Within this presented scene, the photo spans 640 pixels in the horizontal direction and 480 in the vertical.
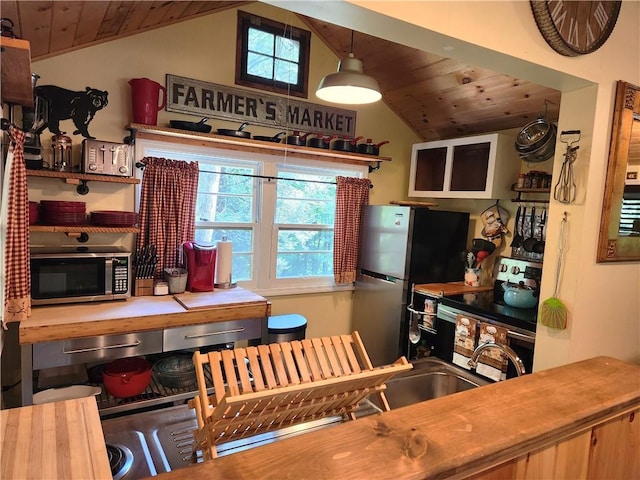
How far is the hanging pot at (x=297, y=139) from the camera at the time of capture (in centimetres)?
333

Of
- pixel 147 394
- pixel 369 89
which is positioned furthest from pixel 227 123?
pixel 147 394

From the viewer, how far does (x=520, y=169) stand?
335cm

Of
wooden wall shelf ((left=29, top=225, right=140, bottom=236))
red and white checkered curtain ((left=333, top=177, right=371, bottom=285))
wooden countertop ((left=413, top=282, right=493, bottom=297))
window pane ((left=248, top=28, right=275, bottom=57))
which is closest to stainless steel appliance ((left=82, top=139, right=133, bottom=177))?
wooden wall shelf ((left=29, top=225, right=140, bottom=236))

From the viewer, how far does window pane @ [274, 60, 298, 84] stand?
338cm

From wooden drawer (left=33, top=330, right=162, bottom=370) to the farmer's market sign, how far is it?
1.58 m

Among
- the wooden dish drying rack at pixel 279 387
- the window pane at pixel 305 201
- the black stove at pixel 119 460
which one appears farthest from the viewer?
the window pane at pixel 305 201

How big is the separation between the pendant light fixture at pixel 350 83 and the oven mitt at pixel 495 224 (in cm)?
186

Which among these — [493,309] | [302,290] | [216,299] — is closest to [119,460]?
[216,299]

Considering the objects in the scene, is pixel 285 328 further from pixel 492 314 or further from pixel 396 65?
pixel 396 65

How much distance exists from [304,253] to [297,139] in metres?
0.99

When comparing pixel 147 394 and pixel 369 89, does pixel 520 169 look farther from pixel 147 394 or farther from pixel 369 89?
pixel 147 394

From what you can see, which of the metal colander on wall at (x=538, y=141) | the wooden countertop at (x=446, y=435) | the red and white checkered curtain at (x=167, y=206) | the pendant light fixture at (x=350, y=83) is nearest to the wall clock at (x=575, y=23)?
the pendant light fixture at (x=350, y=83)

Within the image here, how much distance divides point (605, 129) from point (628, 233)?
1.81 ft

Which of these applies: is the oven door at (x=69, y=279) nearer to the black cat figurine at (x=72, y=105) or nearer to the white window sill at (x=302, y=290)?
the black cat figurine at (x=72, y=105)
